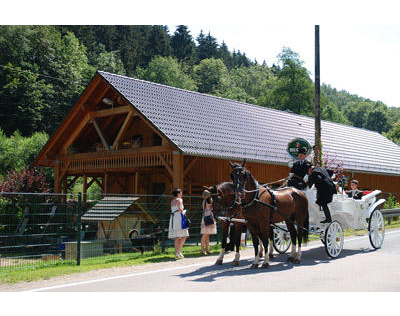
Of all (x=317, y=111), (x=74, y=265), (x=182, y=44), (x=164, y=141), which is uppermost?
(x=182, y=44)

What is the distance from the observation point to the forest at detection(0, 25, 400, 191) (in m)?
52.3

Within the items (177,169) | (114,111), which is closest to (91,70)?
(114,111)

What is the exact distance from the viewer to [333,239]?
11844mm

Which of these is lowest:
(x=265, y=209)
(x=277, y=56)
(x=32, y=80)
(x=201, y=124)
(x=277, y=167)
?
(x=265, y=209)

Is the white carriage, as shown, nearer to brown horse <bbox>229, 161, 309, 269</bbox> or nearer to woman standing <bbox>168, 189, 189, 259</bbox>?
brown horse <bbox>229, 161, 309, 269</bbox>

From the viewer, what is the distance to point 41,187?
25609 millimetres

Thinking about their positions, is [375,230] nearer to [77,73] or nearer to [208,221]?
[208,221]

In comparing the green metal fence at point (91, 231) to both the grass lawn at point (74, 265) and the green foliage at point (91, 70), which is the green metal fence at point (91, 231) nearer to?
the grass lawn at point (74, 265)

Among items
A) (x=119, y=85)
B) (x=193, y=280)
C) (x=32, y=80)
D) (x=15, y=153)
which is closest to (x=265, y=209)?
(x=193, y=280)

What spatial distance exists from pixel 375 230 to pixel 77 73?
177 feet

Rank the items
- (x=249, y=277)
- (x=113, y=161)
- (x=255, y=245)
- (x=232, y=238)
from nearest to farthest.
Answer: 1. (x=249, y=277)
2. (x=255, y=245)
3. (x=232, y=238)
4. (x=113, y=161)

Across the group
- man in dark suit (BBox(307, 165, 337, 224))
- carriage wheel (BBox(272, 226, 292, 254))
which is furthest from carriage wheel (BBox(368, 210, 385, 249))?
carriage wheel (BBox(272, 226, 292, 254))

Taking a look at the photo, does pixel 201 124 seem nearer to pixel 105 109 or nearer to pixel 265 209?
pixel 105 109
